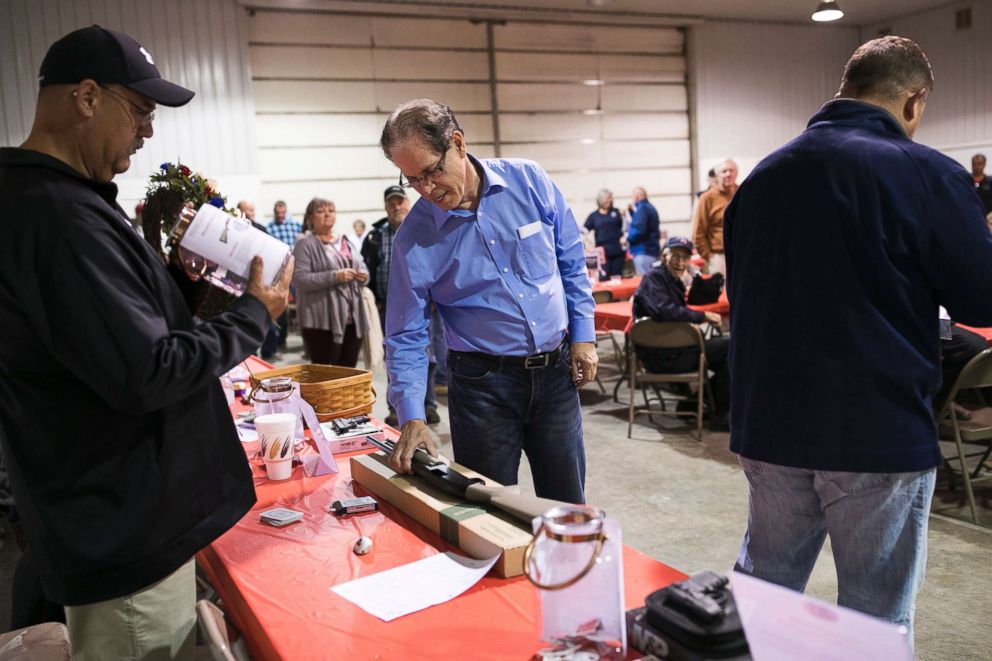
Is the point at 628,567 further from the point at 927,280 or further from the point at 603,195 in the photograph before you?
the point at 603,195

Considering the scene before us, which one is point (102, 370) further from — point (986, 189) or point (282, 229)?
point (986, 189)

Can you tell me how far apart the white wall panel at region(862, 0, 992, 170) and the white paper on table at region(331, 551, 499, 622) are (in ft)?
47.5

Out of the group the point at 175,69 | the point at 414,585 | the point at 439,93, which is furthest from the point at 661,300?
the point at 175,69

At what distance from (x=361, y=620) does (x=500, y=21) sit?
11.7 m

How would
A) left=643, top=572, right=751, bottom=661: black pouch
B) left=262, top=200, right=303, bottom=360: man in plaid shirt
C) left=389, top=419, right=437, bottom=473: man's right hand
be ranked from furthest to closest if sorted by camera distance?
left=262, top=200, right=303, bottom=360: man in plaid shirt, left=389, top=419, right=437, bottom=473: man's right hand, left=643, top=572, right=751, bottom=661: black pouch

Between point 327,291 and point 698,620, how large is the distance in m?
4.66

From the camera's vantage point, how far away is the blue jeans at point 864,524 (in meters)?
1.52

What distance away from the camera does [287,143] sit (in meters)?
10.8

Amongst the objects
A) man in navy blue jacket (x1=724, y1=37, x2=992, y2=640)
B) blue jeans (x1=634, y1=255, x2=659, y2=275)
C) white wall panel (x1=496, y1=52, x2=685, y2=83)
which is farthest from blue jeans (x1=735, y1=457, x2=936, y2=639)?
white wall panel (x1=496, y1=52, x2=685, y2=83)

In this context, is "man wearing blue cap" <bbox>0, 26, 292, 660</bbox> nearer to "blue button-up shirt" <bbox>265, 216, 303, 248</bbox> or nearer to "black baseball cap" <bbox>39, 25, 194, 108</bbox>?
"black baseball cap" <bbox>39, 25, 194, 108</bbox>

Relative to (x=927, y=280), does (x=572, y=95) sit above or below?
above

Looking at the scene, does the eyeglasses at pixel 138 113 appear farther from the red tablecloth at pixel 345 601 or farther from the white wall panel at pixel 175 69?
the white wall panel at pixel 175 69

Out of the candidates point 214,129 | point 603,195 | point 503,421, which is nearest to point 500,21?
point 603,195

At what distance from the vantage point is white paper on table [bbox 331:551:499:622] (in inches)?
54.3
